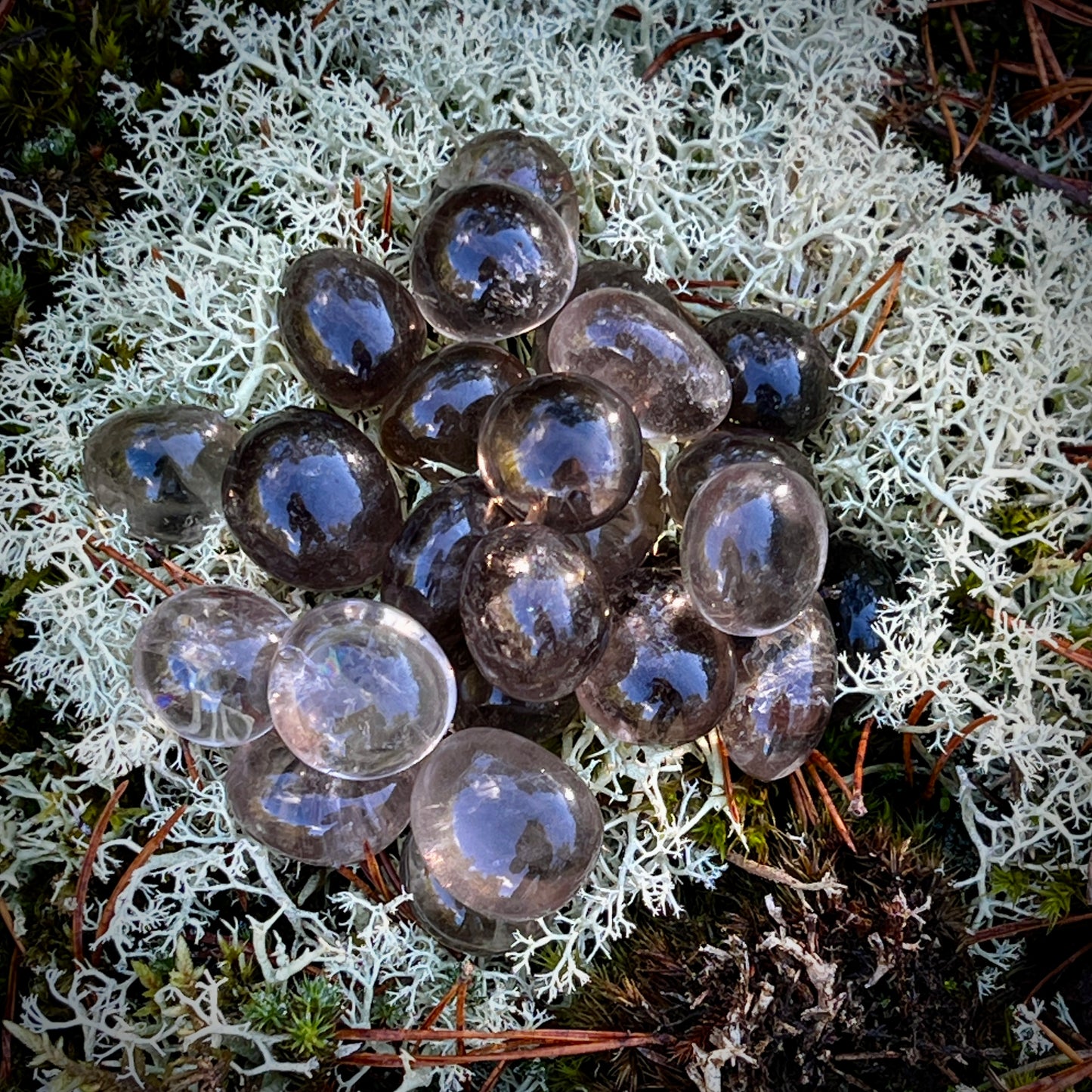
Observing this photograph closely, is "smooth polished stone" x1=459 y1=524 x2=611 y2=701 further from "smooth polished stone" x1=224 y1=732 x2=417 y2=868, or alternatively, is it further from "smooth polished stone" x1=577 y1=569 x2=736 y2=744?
"smooth polished stone" x1=224 y1=732 x2=417 y2=868

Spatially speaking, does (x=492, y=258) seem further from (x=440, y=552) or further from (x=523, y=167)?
(x=440, y=552)

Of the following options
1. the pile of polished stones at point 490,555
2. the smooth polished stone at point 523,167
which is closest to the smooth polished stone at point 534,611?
the pile of polished stones at point 490,555

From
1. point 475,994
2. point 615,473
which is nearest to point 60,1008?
point 475,994

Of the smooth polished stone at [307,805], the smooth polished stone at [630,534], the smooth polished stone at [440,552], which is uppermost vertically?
the smooth polished stone at [630,534]

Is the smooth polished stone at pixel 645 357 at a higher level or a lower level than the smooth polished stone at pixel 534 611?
higher

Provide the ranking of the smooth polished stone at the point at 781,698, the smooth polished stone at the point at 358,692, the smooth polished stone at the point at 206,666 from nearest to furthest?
the smooth polished stone at the point at 358,692
the smooth polished stone at the point at 206,666
the smooth polished stone at the point at 781,698

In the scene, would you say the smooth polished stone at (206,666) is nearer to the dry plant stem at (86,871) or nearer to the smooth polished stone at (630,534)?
the dry plant stem at (86,871)

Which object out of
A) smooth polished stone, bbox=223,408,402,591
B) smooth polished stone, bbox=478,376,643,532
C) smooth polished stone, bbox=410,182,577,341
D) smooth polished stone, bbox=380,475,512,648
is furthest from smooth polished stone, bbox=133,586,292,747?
smooth polished stone, bbox=410,182,577,341
